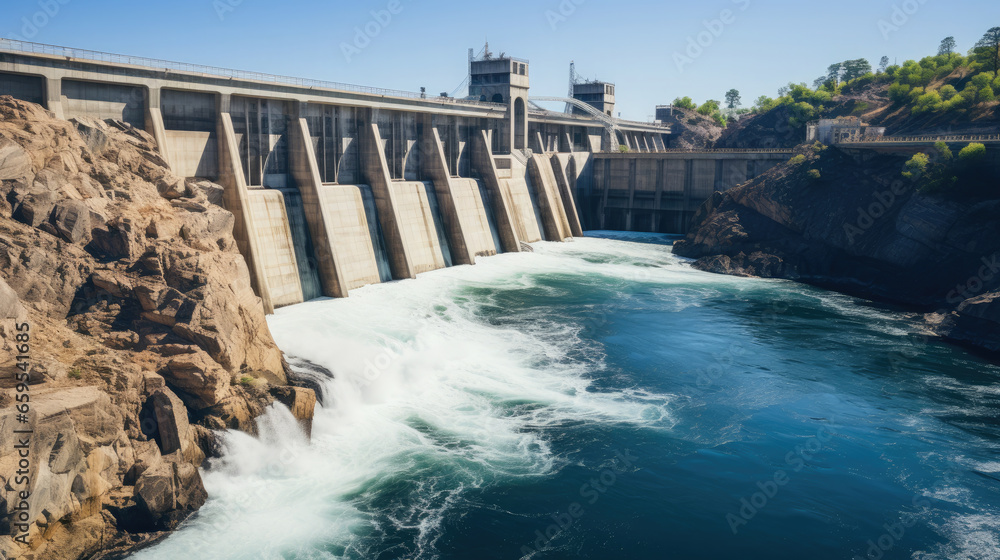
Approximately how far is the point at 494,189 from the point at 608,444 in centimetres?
4252

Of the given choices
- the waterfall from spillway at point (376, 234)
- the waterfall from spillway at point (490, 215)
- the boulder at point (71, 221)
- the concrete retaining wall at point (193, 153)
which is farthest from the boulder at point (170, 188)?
the waterfall from spillway at point (490, 215)

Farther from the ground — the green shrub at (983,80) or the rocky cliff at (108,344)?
the green shrub at (983,80)

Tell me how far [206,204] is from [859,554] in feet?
99.6

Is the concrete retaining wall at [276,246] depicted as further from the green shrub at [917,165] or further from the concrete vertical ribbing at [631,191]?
the concrete vertical ribbing at [631,191]

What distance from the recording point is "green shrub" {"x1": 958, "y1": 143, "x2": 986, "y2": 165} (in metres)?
53.2

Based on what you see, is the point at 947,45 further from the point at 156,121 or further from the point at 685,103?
the point at 156,121

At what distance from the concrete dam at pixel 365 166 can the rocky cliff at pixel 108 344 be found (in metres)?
5.24

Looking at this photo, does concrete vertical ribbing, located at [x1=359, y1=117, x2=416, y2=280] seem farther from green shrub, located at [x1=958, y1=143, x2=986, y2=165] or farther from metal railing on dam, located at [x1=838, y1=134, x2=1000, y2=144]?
metal railing on dam, located at [x1=838, y1=134, x2=1000, y2=144]

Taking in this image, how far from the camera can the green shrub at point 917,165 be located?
2240 inches

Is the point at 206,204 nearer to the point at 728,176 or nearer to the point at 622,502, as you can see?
the point at 622,502

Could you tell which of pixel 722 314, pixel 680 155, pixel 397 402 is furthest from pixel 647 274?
pixel 397 402

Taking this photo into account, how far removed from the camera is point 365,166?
53.5 m

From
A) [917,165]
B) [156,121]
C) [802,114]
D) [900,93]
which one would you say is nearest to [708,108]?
[802,114]

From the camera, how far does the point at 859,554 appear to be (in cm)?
2166
